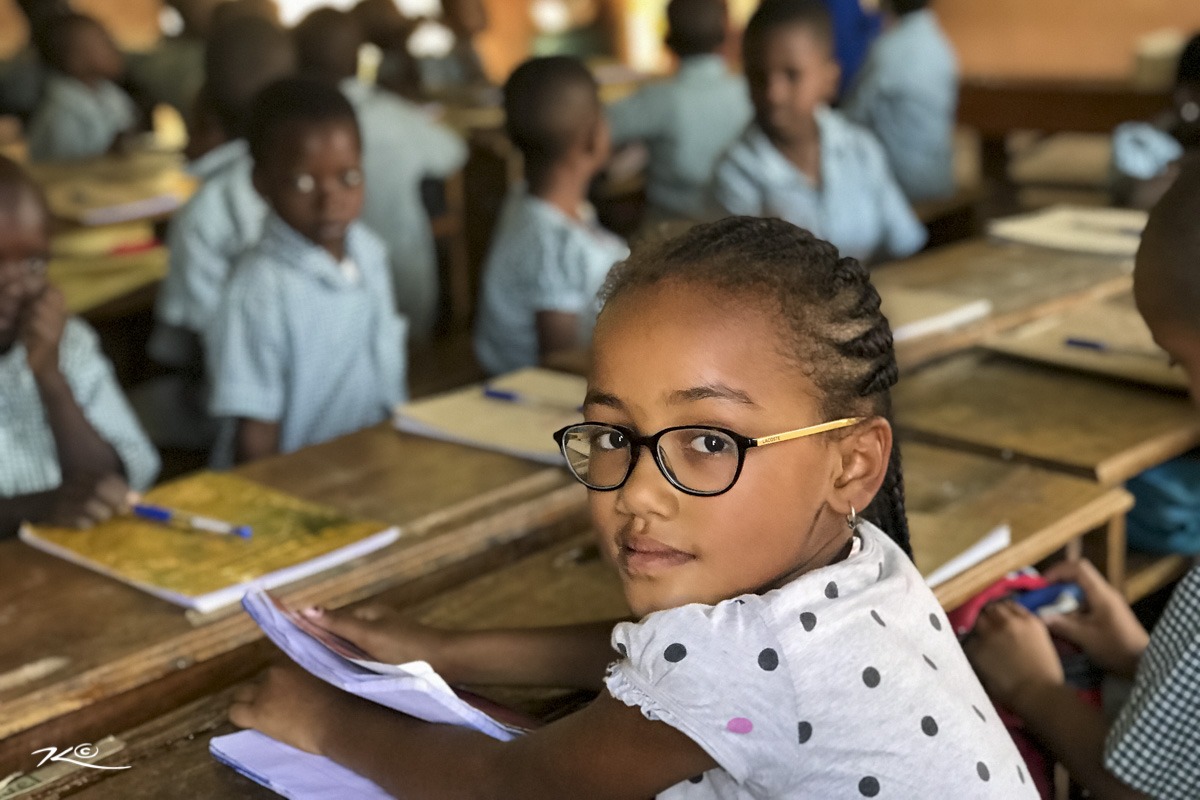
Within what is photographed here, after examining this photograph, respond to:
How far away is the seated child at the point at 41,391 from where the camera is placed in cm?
192

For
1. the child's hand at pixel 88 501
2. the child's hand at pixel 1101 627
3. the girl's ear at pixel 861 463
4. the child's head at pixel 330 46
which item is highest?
the child's head at pixel 330 46

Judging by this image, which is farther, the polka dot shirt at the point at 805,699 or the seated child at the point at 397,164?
the seated child at the point at 397,164

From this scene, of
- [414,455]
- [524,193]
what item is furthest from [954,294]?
[414,455]

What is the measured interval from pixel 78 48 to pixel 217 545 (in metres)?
4.02

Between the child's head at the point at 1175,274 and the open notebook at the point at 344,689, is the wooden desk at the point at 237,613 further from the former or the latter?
the child's head at the point at 1175,274

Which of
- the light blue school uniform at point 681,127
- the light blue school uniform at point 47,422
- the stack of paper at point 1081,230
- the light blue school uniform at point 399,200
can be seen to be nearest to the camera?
the light blue school uniform at point 47,422

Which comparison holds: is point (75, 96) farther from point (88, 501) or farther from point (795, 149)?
point (88, 501)

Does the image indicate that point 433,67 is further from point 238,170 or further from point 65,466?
point 65,466

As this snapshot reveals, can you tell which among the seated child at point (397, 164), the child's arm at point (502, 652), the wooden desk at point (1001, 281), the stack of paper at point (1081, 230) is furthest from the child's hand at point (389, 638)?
the seated child at point (397, 164)

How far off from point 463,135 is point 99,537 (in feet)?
11.8

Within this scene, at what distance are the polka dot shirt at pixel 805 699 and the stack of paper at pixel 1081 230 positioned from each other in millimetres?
2098

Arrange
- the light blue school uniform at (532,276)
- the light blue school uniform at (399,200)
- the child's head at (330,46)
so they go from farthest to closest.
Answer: the child's head at (330,46) < the light blue school uniform at (399,200) < the light blue school uniform at (532,276)

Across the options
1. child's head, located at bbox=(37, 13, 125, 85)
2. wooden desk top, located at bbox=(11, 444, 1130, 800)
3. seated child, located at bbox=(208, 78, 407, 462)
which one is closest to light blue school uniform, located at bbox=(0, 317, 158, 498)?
seated child, located at bbox=(208, 78, 407, 462)

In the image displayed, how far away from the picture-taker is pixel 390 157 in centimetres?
412
